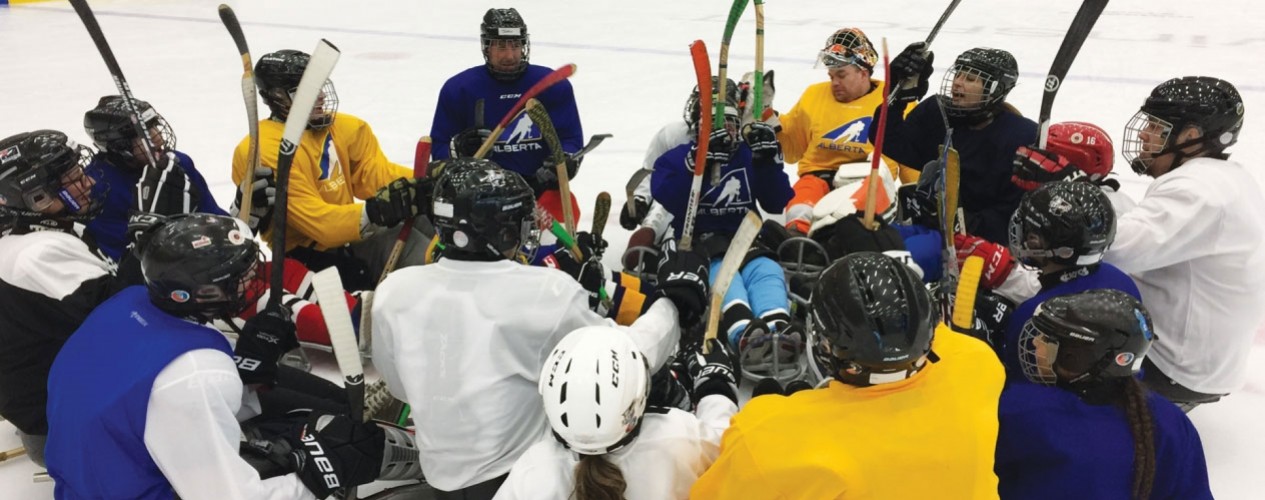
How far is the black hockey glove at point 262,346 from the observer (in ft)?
7.55

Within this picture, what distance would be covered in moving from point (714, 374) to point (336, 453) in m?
0.89

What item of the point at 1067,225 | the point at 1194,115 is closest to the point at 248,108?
the point at 1067,225

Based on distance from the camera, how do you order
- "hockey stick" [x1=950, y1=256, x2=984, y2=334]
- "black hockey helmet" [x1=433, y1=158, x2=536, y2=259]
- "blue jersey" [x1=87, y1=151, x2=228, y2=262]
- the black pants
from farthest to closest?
1. "blue jersey" [x1=87, y1=151, x2=228, y2=262]
2. the black pants
3. "hockey stick" [x1=950, y1=256, x2=984, y2=334]
4. "black hockey helmet" [x1=433, y1=158, x2=536, y2=259]

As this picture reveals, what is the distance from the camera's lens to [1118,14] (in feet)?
32.3

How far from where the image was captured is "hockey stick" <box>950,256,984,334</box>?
2520 mm

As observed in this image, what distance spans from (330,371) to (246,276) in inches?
54.9

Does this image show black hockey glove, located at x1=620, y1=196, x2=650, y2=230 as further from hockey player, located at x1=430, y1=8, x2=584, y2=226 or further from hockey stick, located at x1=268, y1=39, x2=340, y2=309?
hockey stick, located at x1=268, y1=39, x2=340, y2=309

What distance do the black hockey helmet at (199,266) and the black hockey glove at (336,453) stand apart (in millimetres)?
335

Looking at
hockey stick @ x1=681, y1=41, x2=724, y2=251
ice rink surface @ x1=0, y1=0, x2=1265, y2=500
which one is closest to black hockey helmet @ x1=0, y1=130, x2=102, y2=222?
hockey stick @ x1=681, y1=41, x2=724, y2=251

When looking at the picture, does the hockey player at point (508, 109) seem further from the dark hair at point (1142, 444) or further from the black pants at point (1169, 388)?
the dark hair at point (1142, 444)

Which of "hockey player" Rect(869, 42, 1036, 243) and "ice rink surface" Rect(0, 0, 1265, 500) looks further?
"ice rink surface" Rect(0, 0, 1265, 500)

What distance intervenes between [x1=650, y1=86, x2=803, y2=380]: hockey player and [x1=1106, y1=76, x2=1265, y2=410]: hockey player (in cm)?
101

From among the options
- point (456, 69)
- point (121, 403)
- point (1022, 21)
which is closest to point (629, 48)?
point (456, 69)

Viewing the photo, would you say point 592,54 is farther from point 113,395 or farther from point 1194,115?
point 113,395
